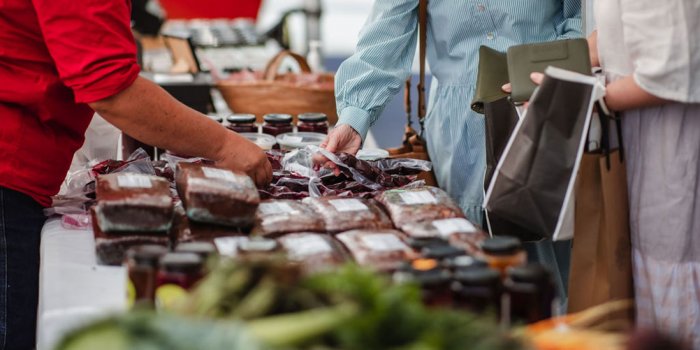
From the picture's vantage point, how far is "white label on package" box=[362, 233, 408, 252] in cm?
200

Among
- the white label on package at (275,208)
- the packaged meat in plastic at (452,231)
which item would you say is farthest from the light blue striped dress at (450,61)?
the packaged meat in plastic at (452,231)

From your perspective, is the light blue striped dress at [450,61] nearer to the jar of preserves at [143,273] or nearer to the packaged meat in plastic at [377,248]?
the packaged meat in plastic at [377,248]

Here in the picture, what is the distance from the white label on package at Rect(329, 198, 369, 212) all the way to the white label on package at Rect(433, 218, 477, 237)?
0.75 ft

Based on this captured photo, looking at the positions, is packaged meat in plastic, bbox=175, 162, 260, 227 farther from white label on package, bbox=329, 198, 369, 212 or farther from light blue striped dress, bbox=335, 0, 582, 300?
light blue striped dress, bbox=335, 0, 582, 300

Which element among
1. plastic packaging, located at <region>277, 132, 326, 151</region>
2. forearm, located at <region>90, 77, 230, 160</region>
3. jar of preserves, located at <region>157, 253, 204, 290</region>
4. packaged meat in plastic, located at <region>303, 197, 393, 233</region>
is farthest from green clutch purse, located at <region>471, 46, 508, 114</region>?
jar of preserves, located at <region>157, 253, 204, 290</region>

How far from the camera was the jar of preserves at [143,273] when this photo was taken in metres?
1.69

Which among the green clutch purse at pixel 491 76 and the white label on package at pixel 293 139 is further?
the white label on package at pixel 293 139

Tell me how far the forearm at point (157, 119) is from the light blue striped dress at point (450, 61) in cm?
78

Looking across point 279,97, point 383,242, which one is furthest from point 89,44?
Answer: point 279,97

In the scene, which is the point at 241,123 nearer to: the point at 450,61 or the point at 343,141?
the point at 343,141

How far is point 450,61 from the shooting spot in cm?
319

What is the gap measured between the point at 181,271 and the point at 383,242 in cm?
54

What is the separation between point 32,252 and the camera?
255 cm

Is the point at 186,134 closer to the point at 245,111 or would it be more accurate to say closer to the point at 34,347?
the point at 34,347
